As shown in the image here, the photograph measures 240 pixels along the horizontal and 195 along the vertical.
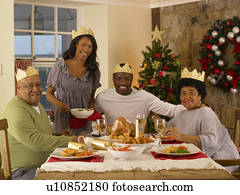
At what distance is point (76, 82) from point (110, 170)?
6.25 ft

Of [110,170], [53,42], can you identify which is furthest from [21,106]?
[53,42]

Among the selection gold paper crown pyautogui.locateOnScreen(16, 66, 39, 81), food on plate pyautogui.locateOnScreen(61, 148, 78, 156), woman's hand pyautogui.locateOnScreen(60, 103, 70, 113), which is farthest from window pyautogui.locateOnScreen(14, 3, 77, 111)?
food on plate pyautogui.locateOnScreen(61, 148, 78, 156)

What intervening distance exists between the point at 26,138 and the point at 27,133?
0.03m

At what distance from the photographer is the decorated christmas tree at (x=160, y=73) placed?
5312 millimetres

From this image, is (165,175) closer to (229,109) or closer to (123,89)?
(123,89)

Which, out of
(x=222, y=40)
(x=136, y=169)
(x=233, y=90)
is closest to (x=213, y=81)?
(x=233, y=90)

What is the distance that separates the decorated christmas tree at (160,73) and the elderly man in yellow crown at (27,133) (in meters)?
2.86

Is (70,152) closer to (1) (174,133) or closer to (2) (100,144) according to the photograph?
(2) (100,144)

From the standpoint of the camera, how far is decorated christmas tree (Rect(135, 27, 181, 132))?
5312mm

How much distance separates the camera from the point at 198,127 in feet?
9.43

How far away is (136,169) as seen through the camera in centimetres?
186

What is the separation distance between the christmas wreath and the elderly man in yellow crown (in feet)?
10.6

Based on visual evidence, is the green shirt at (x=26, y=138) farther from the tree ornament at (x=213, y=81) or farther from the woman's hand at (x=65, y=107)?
the tree ornament at (x=213, y=81)

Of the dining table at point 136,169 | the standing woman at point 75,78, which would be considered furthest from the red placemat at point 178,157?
the standing woman at point 75,78
